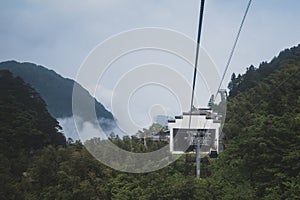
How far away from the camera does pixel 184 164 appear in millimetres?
8555

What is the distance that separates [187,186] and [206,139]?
2.00m

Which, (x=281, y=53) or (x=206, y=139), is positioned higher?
(x=281, y=53)

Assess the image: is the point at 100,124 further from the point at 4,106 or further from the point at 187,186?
the point at 4,106

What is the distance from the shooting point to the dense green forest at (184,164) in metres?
6.32

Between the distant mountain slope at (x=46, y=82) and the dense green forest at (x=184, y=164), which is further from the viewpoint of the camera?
the distant mountain slope at (x=46, y=82)

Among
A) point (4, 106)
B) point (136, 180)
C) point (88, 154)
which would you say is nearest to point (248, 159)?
point (136, 180)

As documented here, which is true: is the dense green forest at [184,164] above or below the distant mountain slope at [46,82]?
below

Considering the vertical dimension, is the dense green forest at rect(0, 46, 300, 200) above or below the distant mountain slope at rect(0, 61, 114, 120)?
below

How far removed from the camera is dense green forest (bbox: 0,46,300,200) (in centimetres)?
632

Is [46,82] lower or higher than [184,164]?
higher

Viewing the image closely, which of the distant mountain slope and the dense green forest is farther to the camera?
the distant mountain slope

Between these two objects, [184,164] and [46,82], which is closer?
[184,164]

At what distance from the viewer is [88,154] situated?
336 inches

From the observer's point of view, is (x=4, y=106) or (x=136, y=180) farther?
(x=4, y=106)
